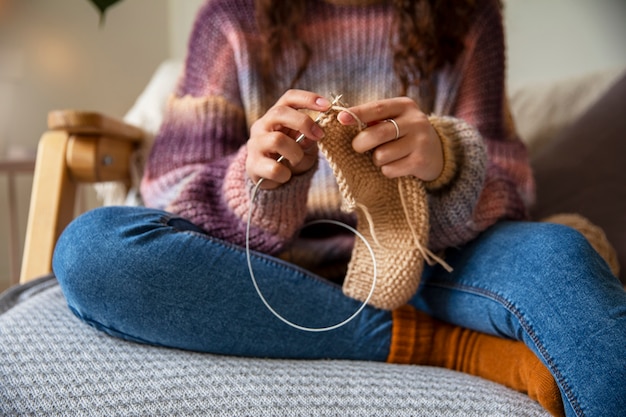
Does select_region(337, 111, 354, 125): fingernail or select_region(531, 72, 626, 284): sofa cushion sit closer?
select_region(337, 111, 354, 125): fingernail

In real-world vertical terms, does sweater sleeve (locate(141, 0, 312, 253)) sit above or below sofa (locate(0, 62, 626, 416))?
above

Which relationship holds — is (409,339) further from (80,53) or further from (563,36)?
(80,53)

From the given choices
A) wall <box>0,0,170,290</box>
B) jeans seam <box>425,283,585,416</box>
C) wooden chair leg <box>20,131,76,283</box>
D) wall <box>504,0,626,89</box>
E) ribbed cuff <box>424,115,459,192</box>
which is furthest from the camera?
wall <box>0,0,170,290</box>

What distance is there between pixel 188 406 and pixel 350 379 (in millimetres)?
140

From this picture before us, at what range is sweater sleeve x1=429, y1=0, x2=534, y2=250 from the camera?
0.59 meters

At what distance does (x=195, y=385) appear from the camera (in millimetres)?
469

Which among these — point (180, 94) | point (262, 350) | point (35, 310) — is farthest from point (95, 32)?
point (262, 350)

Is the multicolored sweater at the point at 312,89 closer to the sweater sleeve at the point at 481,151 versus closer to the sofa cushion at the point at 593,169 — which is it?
the sweater sleeve at the point at 481,151

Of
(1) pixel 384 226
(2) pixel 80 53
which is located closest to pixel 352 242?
(1) pixel 384 226

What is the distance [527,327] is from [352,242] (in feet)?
0.88

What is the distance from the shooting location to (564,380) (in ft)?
1.49

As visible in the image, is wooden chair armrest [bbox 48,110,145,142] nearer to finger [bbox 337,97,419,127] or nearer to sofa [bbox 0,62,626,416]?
sofa [bbox 0,62,626,416]

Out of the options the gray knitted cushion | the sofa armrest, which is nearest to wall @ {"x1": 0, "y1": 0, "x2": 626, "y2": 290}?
the sofa armrest

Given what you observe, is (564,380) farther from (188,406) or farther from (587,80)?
(587,80)
